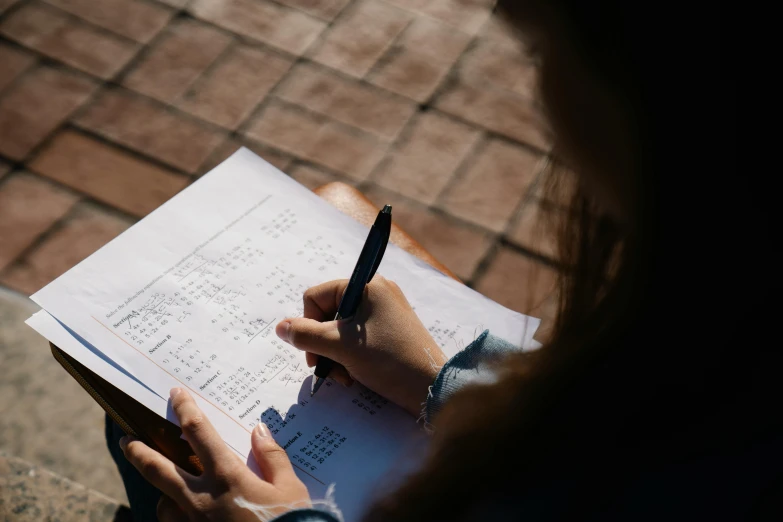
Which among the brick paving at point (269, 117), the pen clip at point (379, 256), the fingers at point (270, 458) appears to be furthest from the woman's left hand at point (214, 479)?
the brick paving at point (269, 117)

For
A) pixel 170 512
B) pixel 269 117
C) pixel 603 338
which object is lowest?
pixel 269 117

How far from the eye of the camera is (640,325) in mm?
537

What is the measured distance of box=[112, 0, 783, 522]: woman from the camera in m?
0.49

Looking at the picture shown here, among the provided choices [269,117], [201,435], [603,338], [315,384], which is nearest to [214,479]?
[201,435]

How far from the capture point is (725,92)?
471 mm

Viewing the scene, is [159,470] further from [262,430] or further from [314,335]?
[314,335]

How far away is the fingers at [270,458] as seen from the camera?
0.75 meters

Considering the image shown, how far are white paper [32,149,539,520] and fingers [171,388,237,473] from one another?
36 millimetres

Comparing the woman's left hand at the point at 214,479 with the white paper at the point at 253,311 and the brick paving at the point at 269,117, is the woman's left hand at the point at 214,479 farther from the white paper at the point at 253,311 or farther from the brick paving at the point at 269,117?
the brick paving at the point at 269,117

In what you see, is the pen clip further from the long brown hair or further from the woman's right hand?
the long brown hair

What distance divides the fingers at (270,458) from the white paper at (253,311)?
0.02 m

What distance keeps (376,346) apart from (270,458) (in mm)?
175

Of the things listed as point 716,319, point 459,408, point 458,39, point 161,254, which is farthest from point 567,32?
point 458,39

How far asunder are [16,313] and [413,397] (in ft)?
3.78
